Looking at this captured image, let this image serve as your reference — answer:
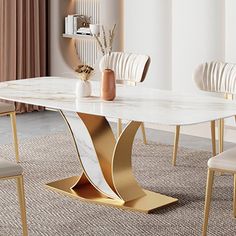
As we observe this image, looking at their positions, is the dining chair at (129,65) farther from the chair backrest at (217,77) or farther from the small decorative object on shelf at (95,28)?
the small decorative object on shelf at (95,28)

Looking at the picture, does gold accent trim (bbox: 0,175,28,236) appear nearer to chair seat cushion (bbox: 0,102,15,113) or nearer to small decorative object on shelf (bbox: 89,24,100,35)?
chair seat cushion (bbox: 0,102,15,113)

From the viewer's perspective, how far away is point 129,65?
18.9 ft

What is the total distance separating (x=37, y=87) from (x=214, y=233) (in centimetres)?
160

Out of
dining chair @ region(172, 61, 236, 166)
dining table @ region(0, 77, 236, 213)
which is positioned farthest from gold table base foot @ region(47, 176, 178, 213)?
dining chair @ region(172, 61, 236, 166)

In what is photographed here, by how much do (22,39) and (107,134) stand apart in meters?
3.38

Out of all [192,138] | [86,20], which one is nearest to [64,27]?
[86,20]

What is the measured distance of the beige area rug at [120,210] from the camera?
13.7 feet

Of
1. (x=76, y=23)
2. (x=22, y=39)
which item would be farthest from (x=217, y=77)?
(x=22, y=39)

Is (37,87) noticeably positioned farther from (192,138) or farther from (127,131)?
(192,138)

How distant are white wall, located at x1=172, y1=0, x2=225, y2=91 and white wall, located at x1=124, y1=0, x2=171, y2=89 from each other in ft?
0.39

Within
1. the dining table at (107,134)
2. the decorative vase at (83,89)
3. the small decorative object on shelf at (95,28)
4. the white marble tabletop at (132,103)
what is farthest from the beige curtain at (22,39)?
the decorative vase at (83,89)

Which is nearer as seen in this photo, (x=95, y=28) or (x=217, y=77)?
(x=217, y=77)

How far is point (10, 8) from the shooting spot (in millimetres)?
7586

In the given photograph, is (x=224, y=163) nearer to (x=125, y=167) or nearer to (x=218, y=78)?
(x=125, y=167)
